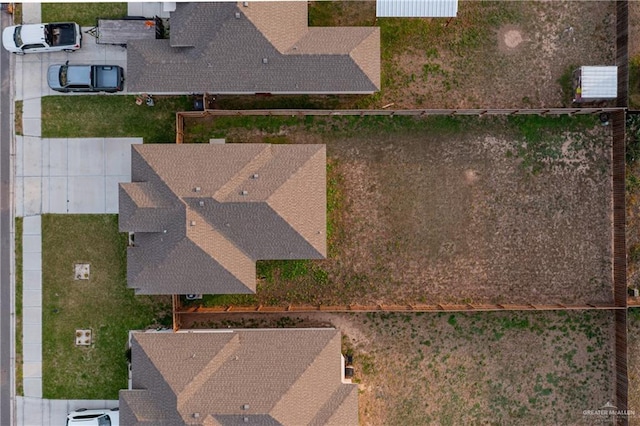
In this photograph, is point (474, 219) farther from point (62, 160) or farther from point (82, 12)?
point (82, 12)

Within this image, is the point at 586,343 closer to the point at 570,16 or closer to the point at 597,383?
the point at 597,383

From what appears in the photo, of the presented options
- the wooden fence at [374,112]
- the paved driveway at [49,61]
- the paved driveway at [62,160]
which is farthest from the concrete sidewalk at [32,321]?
the wooden fence at [374,112]

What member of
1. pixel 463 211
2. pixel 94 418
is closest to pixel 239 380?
pixel 94 418


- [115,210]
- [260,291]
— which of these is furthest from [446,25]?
[115,210]

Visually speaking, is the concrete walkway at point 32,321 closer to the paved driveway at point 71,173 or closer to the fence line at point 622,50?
the paved driveway at point 71,173

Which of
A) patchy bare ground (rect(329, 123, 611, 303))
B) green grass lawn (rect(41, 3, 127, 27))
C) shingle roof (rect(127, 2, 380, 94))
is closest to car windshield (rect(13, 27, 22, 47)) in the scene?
green grass lawn (rect(41, 3, 127, 27))
